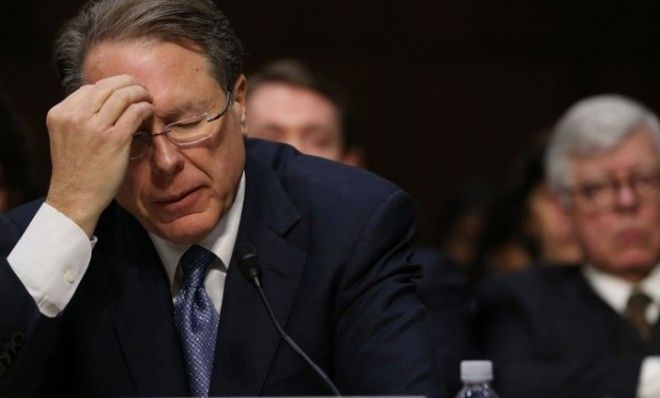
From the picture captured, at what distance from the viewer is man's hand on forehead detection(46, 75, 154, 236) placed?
244 centimetres

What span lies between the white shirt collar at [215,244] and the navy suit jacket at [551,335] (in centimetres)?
144

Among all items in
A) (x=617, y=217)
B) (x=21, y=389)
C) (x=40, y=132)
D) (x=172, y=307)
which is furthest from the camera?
(x=40, y=132)

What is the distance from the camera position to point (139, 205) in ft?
8.40

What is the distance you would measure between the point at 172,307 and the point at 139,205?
227 millimetres

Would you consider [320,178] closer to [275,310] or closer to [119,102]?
[275,310]

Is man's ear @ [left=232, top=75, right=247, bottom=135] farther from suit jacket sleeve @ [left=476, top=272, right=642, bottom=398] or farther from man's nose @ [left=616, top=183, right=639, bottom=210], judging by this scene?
man's nose @ [left=616, top=183, right=639, bottom=210]

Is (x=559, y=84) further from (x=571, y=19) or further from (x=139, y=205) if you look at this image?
(x=139, y=205)

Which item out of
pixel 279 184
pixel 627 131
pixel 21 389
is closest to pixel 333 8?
pixel 627 131

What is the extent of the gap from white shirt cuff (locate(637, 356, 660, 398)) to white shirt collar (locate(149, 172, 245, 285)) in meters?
1.43

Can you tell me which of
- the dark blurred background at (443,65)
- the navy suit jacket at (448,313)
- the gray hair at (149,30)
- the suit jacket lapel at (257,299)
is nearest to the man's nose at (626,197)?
the navy suit jacket at (448,313)

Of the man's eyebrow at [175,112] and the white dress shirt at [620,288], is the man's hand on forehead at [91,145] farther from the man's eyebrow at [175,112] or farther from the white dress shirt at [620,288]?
the white dress shirt at [620,288]

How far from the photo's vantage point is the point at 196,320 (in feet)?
8.63

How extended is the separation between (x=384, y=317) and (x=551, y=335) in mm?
1619

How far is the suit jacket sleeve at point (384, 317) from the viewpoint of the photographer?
8.19 ft
